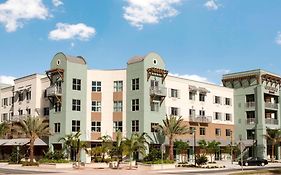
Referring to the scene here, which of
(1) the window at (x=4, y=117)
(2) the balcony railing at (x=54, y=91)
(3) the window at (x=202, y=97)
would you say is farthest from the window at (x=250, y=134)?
(1) the window at (x=4, y=117)

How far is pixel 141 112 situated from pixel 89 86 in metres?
9.17

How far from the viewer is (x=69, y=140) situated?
57.9m

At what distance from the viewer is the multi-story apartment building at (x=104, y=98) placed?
63.1 metres

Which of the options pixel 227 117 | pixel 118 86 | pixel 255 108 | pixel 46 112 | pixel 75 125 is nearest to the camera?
pixel 75 125

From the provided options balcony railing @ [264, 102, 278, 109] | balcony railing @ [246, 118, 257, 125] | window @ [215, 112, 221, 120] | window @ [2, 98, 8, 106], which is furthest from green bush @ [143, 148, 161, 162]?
window @ [2, 98, 8, 106]

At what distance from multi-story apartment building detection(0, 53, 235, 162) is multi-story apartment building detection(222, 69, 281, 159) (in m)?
13.8

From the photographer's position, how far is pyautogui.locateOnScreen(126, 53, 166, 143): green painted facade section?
62.9 meters

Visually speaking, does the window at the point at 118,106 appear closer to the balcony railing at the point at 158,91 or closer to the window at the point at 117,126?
the window at the point at 117,126

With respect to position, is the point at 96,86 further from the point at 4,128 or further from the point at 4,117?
the point at 4,117

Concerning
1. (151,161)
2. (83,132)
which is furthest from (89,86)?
(151,161)

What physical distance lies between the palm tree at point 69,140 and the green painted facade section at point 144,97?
8.48m

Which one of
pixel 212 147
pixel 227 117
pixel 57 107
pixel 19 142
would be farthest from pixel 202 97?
pixel 19 142

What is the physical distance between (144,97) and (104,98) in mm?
6873

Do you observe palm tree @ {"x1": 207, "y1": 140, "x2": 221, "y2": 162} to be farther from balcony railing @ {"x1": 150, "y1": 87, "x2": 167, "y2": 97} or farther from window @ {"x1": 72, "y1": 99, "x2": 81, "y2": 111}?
window @ {"x1": 72, "y1": 99, "x2": 81, "y2": 111}
